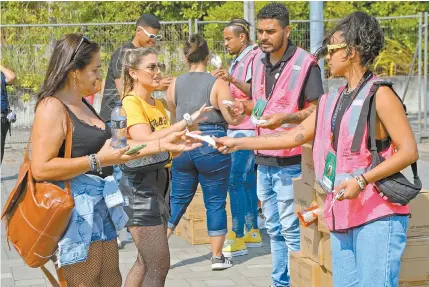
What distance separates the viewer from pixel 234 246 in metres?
8.02

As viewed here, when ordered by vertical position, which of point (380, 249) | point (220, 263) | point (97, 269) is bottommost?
point (220, 263)

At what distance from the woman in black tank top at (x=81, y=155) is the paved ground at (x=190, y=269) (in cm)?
247

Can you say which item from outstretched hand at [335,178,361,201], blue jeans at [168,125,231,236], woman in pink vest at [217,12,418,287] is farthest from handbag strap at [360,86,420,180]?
blue jeans at [168,125,231,236]

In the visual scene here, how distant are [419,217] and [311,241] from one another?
86 centimetres

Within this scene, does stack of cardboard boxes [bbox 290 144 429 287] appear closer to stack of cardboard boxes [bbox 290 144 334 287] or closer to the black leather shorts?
stack of cardboard boxes [bbox 290 144 334 287]

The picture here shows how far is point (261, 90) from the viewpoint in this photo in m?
6.49

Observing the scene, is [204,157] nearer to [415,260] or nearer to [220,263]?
[220,263]

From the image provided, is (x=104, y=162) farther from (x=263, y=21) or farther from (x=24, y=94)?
(x=24, y=94)

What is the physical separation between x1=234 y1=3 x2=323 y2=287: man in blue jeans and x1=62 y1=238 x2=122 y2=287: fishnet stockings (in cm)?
187

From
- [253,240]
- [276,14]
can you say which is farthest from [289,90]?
[253,240]

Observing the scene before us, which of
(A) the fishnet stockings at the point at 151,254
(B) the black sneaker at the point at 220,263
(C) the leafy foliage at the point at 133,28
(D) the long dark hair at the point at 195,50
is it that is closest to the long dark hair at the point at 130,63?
(A) the fishnet stockings at the point at 151,254

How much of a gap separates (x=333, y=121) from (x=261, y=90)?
6.61 ft

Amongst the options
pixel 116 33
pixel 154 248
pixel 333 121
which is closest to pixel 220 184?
pixel 154 248

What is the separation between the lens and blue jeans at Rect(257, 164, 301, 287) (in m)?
6.32
